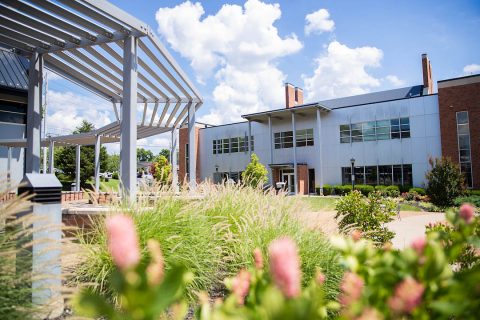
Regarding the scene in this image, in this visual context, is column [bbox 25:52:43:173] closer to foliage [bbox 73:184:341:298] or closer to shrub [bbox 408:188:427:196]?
foliage [bbox 73:184:341:298]

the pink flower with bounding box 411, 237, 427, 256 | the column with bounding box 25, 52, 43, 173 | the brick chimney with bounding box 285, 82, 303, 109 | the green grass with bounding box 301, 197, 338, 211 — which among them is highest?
the brick chimney with bounding box 285, 82, 303, 109

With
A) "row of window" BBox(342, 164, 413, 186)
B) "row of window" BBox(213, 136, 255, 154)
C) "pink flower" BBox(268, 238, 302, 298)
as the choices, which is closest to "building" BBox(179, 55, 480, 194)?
"row of window" BBox(342, 164, 413, 186)

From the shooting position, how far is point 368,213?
625cm

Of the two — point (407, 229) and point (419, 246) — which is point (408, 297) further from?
point (407, 229)

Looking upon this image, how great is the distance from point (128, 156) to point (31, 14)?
3.46 metres

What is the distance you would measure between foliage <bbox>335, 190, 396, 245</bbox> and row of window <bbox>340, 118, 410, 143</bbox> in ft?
79.0

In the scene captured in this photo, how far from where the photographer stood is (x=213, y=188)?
6035 millimetres

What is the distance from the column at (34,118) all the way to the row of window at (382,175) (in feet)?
86.1

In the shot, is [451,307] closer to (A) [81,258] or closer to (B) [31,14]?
(A) [81,258]

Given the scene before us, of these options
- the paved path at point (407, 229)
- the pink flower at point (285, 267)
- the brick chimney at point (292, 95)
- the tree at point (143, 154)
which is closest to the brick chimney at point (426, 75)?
the brick chimney at point (292, 95)

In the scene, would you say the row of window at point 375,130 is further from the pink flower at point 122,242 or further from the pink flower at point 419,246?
the pink flower at point 122,242

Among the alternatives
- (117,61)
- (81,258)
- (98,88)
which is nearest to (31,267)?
(81,258)

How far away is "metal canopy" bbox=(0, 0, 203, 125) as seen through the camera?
22.0ft

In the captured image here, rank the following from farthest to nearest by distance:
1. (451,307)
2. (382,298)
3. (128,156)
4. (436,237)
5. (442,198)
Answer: (442,198), (128,156), (436,237), (382,298), (451,307)
